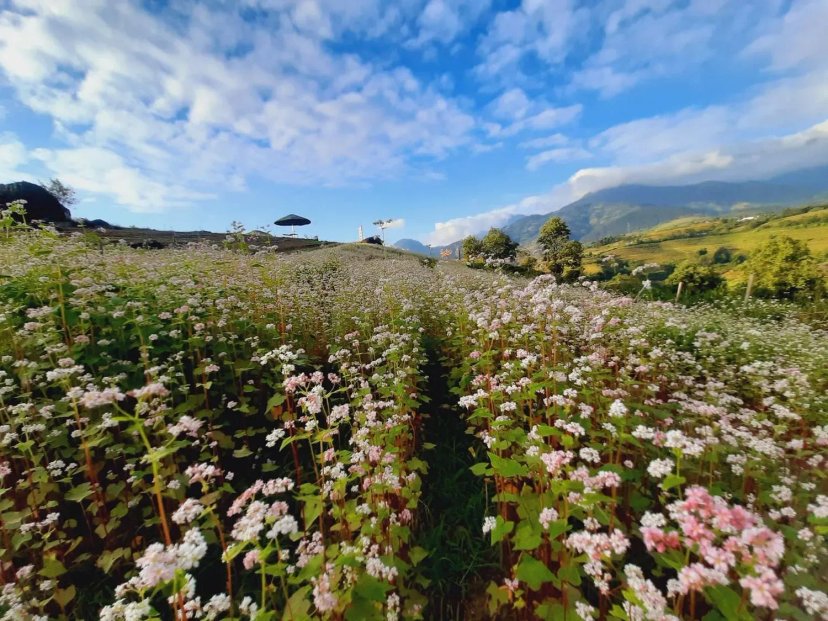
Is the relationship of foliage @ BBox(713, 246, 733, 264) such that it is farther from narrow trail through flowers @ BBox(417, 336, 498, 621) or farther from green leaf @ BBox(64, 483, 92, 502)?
green leaf @ BBox(64, 483, 92, 502)

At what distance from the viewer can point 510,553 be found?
3064 mm

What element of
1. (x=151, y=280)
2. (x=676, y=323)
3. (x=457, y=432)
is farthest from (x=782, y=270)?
(x=151, y=280)

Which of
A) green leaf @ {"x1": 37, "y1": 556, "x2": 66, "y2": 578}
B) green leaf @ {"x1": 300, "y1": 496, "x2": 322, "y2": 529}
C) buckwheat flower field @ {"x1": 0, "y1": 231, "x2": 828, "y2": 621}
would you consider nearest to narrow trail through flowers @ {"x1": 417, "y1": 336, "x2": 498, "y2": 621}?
buckwheat flower field @ {"x1": 0, "y1": 231, "x2": 828, "y2": 621}

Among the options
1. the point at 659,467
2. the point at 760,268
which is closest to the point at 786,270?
the point at 760,268

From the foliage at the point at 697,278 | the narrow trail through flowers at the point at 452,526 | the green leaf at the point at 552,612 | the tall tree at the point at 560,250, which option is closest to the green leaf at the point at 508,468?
the green leaf at the point at 552,612

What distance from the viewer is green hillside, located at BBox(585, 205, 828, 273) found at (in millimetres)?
73062

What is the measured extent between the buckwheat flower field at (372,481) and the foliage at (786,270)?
24661mm

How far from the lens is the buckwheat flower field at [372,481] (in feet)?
6.02

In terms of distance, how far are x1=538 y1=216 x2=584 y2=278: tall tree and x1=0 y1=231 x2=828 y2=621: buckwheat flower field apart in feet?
145

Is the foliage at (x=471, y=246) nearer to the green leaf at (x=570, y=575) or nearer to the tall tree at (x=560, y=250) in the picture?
the tall tree at (x=560, y=250)

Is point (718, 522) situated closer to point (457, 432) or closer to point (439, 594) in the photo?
point (439, 594)

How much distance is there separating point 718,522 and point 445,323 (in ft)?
20.0

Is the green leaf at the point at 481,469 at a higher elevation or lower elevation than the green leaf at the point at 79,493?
lower

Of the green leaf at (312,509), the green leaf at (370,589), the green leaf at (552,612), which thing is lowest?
the green leaf at (552,612)
